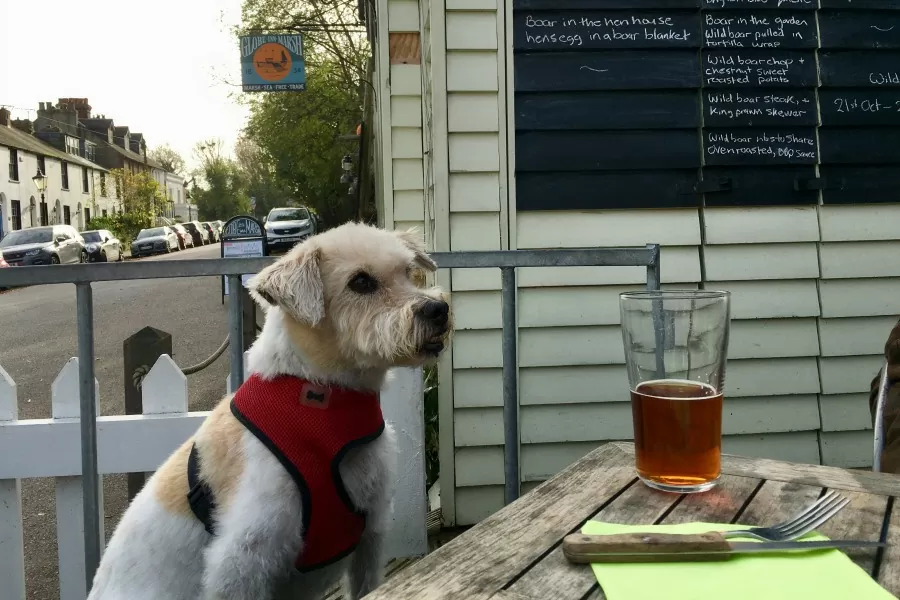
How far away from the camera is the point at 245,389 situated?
171cm

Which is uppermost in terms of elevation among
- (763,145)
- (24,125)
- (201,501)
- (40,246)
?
(24,125)

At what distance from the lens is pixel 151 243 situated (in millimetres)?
37312

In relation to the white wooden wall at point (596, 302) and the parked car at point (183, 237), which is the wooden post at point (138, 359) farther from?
the parked car at point (183, 237)

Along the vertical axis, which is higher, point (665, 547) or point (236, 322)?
point (236, 322)

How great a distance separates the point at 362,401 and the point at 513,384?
70cm

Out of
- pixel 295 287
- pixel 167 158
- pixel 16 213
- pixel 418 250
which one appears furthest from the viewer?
pixel 167 158

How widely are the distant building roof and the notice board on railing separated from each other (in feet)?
150

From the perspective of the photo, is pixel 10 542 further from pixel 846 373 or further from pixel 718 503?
pixel 846 373

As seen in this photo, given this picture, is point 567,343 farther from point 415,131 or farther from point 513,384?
point 415,131

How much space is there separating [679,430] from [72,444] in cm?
250

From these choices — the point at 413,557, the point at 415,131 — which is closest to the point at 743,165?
the point at 413,557

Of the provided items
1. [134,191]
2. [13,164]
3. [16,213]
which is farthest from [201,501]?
[134,191]

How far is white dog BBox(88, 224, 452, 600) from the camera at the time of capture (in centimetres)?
157

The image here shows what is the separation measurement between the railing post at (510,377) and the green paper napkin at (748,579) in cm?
140
